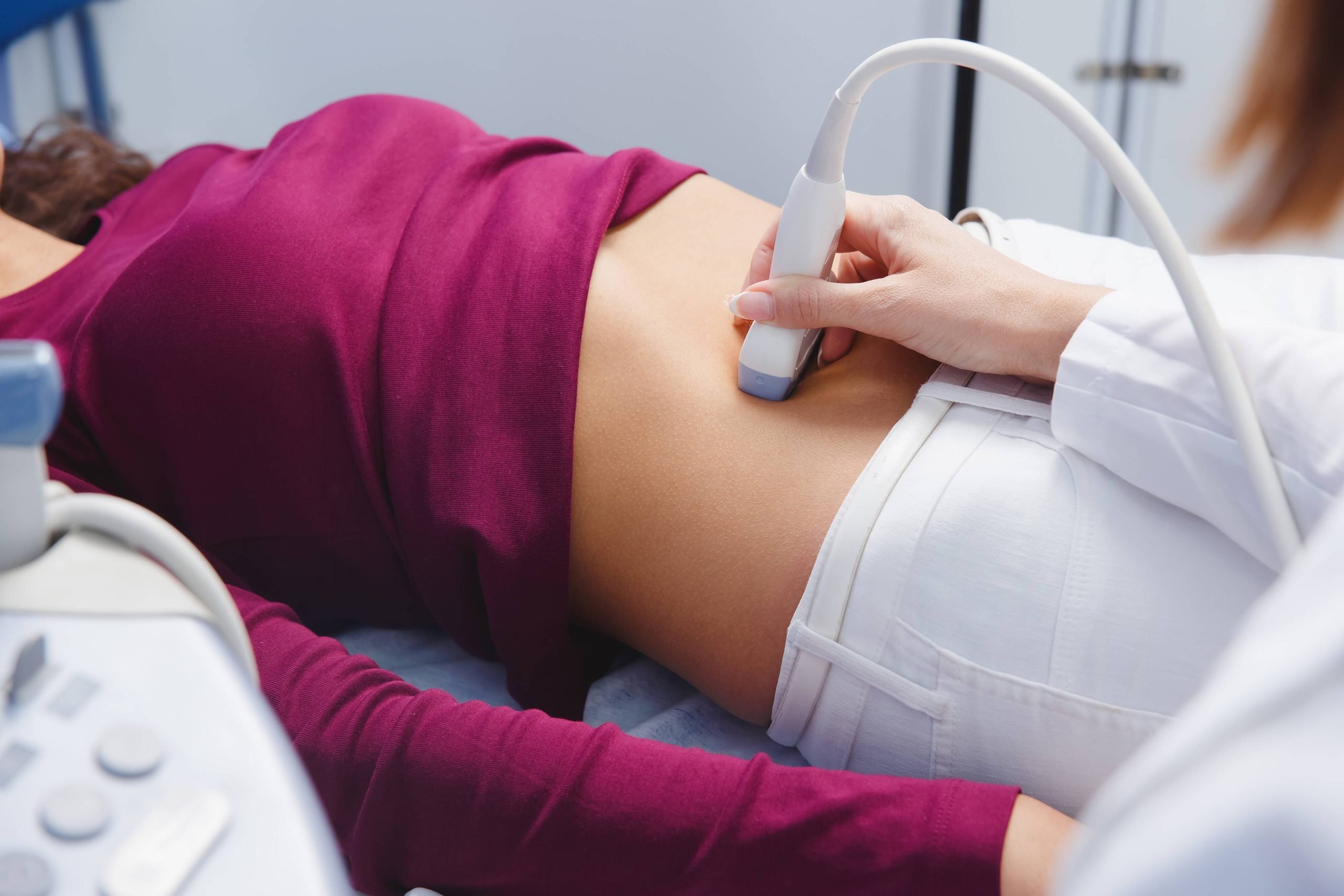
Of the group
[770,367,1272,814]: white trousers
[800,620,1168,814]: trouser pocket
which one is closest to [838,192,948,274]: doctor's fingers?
[770,367,1272,814]: white trousers

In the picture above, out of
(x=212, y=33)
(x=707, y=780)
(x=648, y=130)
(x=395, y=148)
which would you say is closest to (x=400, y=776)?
(x=707, y=780)

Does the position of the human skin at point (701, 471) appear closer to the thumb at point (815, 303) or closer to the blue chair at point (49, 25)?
the thumb at point (815, 303)

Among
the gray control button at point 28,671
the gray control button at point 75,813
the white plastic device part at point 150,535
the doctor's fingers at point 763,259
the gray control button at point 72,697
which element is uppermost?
the doctor's fingers at point 763,259

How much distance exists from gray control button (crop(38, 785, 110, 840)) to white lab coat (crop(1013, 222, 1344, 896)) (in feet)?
0.95

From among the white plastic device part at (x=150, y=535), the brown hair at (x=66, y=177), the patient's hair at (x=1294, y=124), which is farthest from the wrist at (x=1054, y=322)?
the brown hair at (x=66, y=177)

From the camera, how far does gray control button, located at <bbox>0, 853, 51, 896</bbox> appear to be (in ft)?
0.82

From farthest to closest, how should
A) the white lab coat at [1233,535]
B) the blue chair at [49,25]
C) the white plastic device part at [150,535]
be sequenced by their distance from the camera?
the blue chair at [49,25] → the white plastic device part at [150,535] → the white lab coat at [1233,535]

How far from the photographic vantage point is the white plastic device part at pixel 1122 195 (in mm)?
461

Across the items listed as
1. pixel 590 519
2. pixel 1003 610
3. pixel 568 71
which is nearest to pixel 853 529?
pixel 1003 610

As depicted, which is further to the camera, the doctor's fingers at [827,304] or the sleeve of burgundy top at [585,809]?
the doctor's fingers at [827,304]

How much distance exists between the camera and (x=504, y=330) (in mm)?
667

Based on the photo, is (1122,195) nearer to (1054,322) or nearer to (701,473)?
(1054,322)

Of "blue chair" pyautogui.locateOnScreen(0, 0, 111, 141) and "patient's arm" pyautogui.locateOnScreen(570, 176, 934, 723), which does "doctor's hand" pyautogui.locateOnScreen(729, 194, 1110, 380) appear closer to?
"patient's arm" pyautogui.locateOnScreen(570, 176, 934, 723)

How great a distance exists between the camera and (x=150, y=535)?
0.33m
